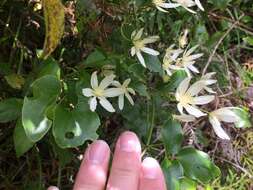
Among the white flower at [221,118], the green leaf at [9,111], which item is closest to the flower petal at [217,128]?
the white flower at [221,118]

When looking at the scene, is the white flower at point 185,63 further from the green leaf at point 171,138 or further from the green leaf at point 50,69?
the green leaf at point 50,69

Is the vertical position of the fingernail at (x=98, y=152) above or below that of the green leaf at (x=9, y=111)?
below

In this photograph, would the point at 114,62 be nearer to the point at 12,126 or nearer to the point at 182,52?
the point at 182,52

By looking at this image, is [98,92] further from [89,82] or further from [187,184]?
[187,184]

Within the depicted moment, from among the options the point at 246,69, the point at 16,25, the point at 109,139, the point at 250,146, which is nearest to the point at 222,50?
the point at 246,69

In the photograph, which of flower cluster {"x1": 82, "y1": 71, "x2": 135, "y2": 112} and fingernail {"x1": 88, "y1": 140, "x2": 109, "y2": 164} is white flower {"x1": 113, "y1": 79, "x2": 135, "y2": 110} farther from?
fingernail {"x1": 88, "y1": 140, "x2": 109, "y2": 164}

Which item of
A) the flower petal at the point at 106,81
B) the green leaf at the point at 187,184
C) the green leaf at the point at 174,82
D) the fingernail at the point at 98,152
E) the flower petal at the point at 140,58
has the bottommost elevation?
the green leaf at the point at 187,184
